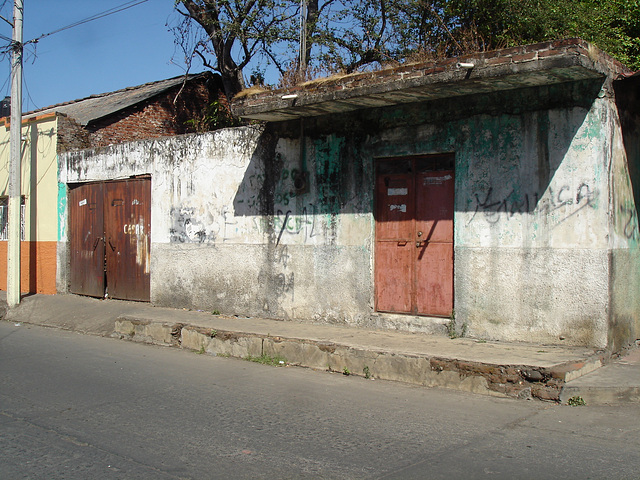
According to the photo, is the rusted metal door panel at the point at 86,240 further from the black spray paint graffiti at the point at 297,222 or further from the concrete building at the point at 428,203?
the black spray paint graffiti at the point at 297,222

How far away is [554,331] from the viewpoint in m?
7.00

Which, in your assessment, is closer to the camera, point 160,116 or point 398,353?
point 398,353

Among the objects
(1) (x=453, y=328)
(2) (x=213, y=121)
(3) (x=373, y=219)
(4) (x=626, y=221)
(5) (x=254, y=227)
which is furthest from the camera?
(2) (x=213, y=121)

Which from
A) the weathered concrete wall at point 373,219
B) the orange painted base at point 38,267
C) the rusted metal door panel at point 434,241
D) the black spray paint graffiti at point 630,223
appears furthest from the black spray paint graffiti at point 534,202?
the orange painted base at point 38,267

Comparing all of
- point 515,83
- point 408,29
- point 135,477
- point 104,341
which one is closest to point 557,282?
point 515,83

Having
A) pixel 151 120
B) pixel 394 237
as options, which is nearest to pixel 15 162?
pixel 151 120

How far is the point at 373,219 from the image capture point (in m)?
8.60

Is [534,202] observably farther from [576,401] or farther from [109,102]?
[109,102]

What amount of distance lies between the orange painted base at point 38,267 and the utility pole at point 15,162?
1.22m

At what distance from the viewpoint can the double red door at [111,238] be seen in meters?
11.8

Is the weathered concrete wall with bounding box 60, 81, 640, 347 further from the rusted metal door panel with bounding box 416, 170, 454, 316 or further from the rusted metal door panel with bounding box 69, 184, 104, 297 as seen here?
the rusted metal door panel with bounding box 69, 184, 104, 297

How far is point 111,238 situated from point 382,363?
745 centimetres

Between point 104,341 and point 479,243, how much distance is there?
6.04 metres

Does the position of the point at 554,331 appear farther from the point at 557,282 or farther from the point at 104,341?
the point at 104,341
